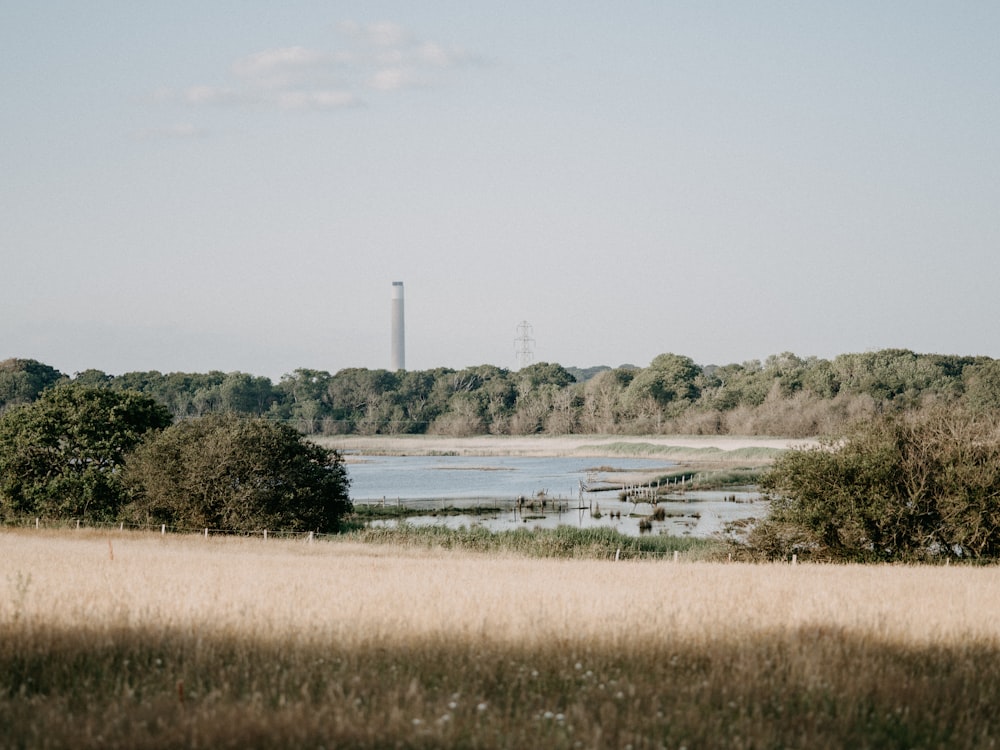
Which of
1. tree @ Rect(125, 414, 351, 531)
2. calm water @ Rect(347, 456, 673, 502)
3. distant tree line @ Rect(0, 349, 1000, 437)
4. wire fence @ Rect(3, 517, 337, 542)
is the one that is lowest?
calm water @ Rect(347, 456, 673, 502)

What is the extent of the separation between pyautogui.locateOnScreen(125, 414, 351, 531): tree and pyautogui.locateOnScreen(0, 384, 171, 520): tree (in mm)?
2721

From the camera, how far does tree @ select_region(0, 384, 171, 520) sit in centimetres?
4847

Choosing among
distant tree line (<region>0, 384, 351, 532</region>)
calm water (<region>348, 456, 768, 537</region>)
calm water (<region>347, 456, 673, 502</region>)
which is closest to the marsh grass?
calm water (<region>348, 456, 768, 537</region>)

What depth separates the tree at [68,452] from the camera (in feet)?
159

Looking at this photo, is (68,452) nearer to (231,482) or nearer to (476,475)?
(231,482)

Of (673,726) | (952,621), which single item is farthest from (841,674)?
(952,621)

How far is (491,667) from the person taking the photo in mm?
8227

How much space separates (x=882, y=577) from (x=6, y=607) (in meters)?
14.7

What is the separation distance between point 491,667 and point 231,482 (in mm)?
39227

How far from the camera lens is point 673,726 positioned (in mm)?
6543

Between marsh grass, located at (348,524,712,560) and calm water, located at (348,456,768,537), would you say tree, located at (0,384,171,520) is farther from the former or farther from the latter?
marsh grass, located at (348,524,712,560)

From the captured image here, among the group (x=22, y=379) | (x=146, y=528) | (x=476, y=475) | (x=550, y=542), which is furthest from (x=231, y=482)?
(x=22, y=379)

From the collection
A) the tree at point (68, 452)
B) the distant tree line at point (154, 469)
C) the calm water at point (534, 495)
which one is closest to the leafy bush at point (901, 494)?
the calm water at point (534, 495)

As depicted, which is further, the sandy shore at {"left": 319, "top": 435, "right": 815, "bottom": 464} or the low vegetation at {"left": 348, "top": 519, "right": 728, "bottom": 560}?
the sandy shore at {"left": 319, "top": 435, "right": 815, "bottom": 464}
